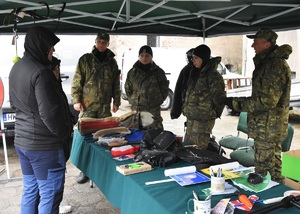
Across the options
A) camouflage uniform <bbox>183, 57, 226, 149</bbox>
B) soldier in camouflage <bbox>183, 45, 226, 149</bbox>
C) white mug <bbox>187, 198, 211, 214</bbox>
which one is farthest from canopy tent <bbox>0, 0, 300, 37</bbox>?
white mug <bbox>187, 198, 211, 214</bbox>

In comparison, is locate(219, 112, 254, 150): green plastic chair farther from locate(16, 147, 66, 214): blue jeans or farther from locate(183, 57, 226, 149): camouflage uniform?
locate(16, 147, 66, 214): blue jeans

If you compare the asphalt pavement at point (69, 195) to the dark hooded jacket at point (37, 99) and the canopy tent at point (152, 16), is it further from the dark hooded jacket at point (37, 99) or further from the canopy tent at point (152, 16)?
the canopy tent at point (152, 16)

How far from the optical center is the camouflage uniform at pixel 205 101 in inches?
127

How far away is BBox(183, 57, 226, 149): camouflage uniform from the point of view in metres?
3.22

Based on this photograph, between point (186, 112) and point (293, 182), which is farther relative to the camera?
point (186, 112)

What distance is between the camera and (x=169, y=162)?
2.06m

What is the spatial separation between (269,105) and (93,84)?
194cm

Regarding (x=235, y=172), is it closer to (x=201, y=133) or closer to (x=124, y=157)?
(x=124, y=157)

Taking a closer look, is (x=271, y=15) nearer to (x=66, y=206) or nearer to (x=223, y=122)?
(x=66, y=206)

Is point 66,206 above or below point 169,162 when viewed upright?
below

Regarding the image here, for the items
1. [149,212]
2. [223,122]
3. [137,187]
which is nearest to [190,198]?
[149,212]

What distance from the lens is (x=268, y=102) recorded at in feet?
8.80

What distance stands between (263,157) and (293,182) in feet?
1.33

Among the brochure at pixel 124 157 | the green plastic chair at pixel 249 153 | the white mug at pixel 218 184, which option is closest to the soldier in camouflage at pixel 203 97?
the green plastic chair at pixel 249 153
